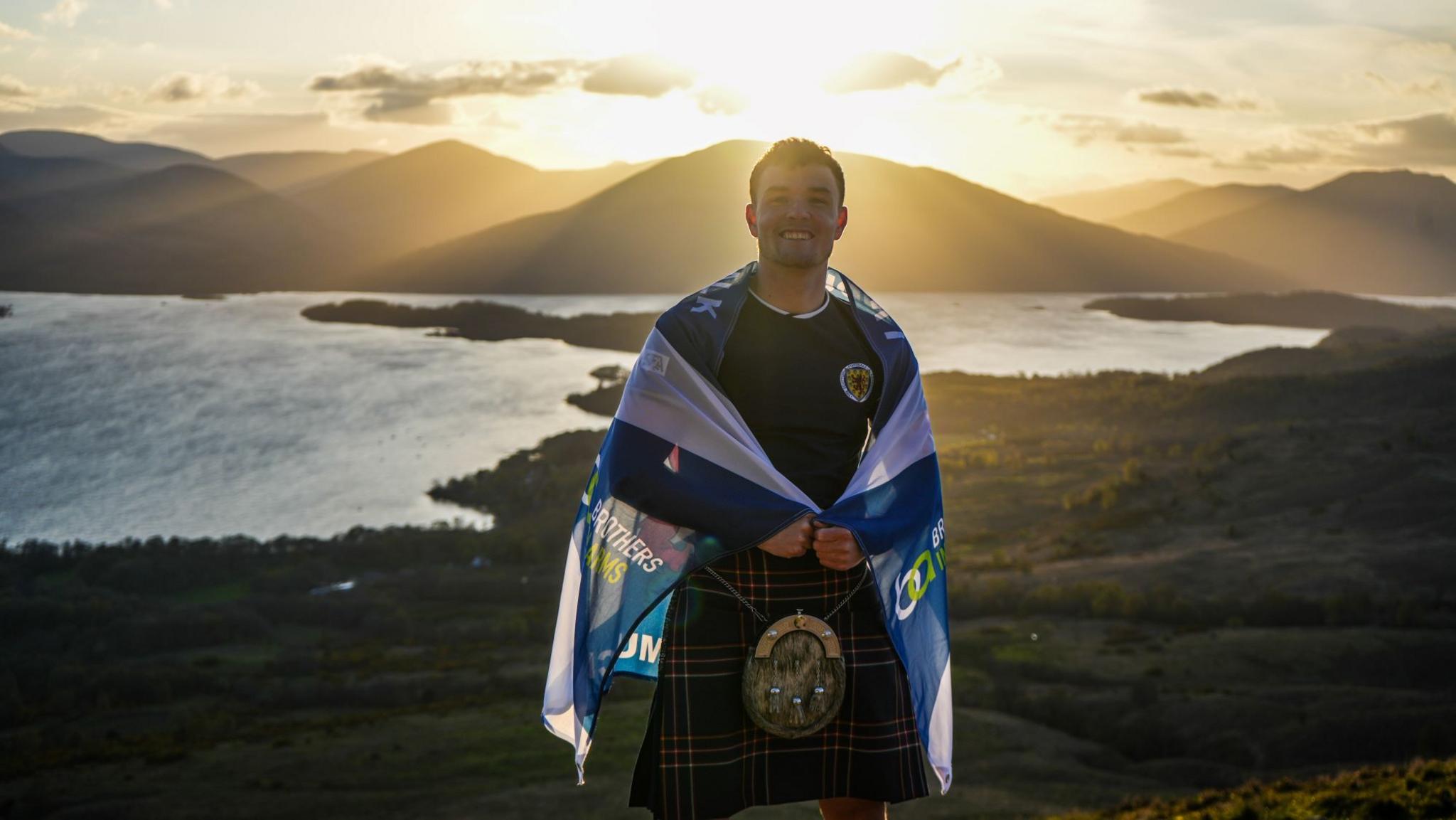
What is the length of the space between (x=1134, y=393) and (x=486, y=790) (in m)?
56.8

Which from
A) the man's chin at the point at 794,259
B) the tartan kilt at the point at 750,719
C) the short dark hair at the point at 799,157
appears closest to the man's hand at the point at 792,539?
the tartan kilt at the point at 750,719

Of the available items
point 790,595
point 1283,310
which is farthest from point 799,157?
point 1283,310

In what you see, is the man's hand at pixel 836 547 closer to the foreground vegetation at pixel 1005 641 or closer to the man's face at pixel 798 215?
the man's face at pixel 798 215

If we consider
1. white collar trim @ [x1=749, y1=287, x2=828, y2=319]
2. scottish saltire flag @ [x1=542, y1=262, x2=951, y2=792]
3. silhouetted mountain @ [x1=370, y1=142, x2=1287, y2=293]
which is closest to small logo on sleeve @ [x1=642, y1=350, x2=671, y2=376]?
scottish saltire flag @ [x1=542, y1=262, x2=951, y2=792]

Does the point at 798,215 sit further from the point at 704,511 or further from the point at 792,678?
the point at 792,678

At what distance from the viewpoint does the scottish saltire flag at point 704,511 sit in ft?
10.4

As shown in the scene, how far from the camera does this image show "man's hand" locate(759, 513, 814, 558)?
3090mm

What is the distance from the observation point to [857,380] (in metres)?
3.36

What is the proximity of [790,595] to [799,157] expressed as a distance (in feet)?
3.93

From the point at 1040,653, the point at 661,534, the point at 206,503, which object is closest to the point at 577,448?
the point at 206,503

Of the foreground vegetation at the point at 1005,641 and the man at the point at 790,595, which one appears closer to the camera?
the man at the point at 790,595

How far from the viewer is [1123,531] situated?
130 ft

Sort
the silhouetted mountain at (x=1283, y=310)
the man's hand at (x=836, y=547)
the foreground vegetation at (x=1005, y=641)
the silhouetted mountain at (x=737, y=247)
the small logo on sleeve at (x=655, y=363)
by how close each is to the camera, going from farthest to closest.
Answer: the silhouetted mountain at (x=737, y=247) → the silhouetted mountain at (x=1283, y=310) → the foreground vegetation at (x=1005, y=641) → the small logo on sleeve at (x=655, y=363) → the man's hand at (x=836, y=547)

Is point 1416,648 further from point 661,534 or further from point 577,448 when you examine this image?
point 577,448
